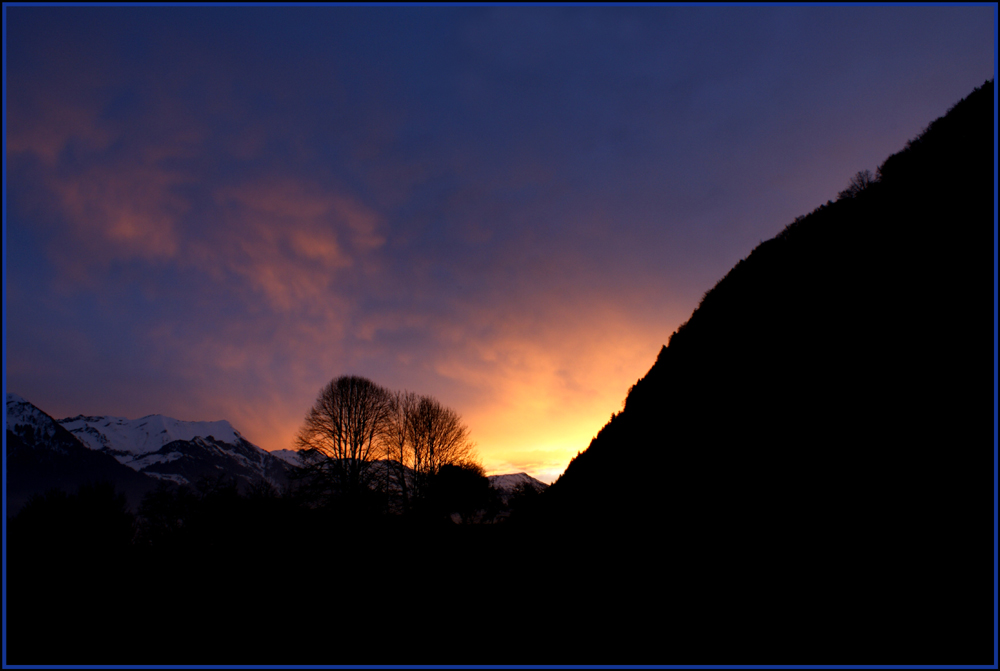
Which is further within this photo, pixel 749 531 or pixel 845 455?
pixel 749 531

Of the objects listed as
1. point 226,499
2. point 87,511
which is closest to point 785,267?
point 87,511

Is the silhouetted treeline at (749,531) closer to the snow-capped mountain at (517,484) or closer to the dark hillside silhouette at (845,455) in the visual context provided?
the dark hillside silhouette at (845,455)

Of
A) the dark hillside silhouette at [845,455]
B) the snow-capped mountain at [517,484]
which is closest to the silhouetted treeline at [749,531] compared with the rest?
the dark hillside silhouette at [845,455]

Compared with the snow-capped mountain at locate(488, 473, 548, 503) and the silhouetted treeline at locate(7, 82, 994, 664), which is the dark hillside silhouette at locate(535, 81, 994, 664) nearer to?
the silhouetted treeline at locate(7, 82, 994, 664)

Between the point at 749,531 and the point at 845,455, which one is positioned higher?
the point at 845,455

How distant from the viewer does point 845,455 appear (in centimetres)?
663

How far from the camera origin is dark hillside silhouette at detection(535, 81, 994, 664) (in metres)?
5.11

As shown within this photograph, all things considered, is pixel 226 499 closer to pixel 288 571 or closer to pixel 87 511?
pixel 87 511

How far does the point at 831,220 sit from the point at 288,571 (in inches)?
867

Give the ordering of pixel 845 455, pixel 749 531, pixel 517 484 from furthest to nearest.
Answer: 1. pixel 517 484
2. pixel 749 531
3. pixel 845 455

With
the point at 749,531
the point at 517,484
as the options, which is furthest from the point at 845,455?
the point at 517,484

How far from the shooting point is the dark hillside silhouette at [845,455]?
16.8ft

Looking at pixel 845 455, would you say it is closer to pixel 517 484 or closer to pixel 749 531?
pixel 749 531

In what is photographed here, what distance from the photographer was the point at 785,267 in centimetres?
1197
